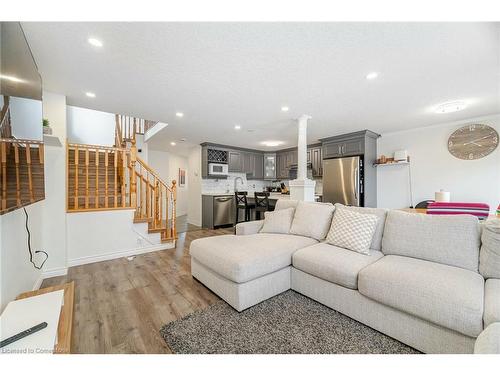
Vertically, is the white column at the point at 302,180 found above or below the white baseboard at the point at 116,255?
above

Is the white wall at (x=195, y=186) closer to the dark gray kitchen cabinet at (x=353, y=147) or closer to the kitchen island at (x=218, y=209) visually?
the kitchen island at (x=218, y=209)

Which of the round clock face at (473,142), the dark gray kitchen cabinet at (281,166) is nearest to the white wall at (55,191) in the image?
the dark gray kitchen cabinet at (281,166)

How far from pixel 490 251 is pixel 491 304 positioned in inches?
22.2

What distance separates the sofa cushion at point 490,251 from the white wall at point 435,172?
116 inches

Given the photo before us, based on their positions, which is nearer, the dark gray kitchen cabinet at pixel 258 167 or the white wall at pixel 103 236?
the white wall at pixel 103 236

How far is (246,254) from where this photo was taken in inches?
76.5

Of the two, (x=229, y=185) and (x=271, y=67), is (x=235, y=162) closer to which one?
(x=229, y=185)

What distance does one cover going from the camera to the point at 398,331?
1.46 meters

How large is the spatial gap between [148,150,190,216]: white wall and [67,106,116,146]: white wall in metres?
1.39

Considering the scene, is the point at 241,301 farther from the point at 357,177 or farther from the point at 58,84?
the point at 357,177

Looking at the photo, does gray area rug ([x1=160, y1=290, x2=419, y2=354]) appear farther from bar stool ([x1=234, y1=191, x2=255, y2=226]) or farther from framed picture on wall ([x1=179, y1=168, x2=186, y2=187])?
framed picture on wall ([x1=179, y1=168, x2=186, y2=187])

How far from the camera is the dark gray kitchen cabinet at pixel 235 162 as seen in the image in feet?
19.6
